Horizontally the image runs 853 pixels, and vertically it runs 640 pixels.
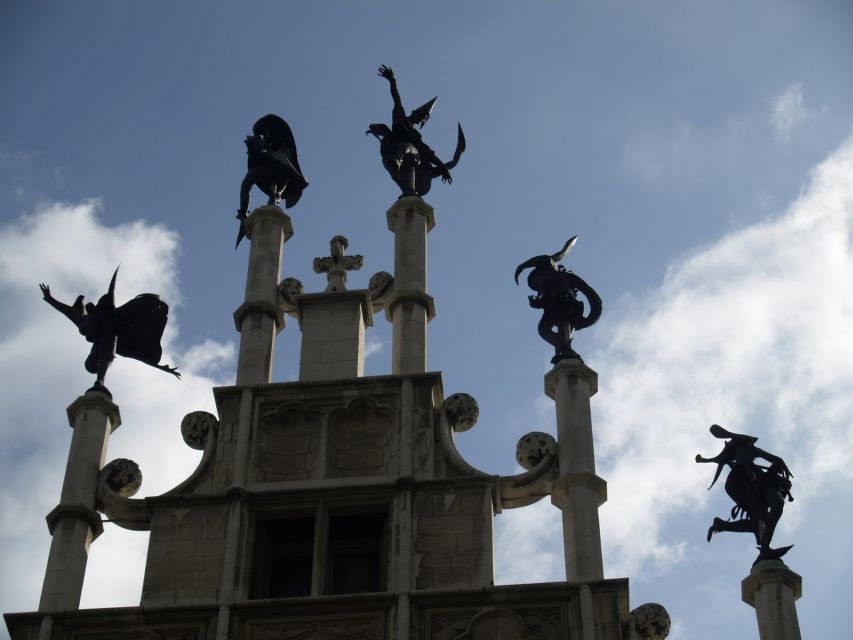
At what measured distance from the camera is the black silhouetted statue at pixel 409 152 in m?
22.4

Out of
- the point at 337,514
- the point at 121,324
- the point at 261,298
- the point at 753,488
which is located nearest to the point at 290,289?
the point at 261,298

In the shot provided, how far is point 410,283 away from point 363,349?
906mm

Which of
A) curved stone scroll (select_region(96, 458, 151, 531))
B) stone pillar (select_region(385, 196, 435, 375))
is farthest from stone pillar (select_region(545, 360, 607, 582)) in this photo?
curved stone scroll (select_region(96, 458, 151, 531))

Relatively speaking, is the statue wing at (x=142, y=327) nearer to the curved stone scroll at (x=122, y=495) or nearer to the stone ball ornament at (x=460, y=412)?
the curved stone scroll at (x=122, y=495)

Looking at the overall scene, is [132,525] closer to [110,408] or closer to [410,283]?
[110,408]

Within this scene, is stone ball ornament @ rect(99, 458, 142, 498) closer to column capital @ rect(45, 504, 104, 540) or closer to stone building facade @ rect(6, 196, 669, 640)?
stone building facade @ rect(6, 196, 669, 640)

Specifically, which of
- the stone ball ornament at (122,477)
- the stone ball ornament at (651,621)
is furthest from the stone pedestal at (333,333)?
the stone ball ornament at (651,621)

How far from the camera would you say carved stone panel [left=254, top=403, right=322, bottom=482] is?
18891 millimetres

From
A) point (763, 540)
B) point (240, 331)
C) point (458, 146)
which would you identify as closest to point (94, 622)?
point (240, 331)

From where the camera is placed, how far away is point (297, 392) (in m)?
19.5

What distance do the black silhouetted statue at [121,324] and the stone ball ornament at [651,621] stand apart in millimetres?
6338

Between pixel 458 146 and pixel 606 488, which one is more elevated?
pixel 458 146

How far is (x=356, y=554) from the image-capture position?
60.5ft

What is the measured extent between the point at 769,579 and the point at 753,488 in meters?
1.28
